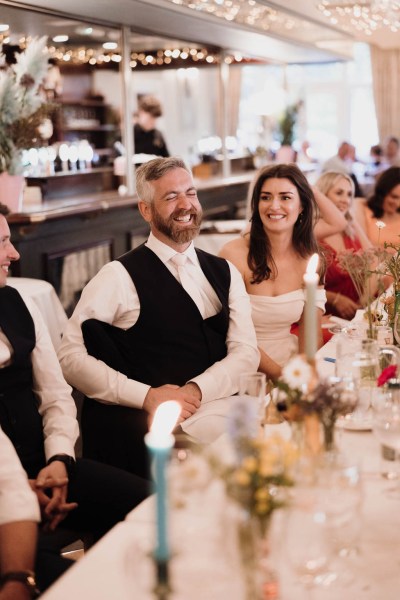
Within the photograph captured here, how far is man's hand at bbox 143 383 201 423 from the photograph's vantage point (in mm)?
2924

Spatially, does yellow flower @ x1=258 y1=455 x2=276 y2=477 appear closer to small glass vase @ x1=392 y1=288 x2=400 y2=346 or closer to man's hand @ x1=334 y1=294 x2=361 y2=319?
small glass vase @ x1=392 y1=288 x2=400 y2=346

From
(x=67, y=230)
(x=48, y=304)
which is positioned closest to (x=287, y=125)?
(x=67, y=230)

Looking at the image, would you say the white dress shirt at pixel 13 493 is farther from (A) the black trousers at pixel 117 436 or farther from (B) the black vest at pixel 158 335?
(B) the black vest at pixel 158 335

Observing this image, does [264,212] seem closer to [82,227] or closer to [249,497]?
[249,497]

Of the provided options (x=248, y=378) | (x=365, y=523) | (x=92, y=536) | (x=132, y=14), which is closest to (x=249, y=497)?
(x=365, y=523)

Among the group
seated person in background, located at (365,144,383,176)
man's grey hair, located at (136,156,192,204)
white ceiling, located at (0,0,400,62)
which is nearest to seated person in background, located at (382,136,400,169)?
seated person in background, located at (365,144,383,176)

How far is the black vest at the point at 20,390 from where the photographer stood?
8.16ft

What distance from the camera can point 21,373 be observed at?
2559mm

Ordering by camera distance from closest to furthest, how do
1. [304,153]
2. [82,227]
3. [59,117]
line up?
[82,227], [59,117], [304,153]

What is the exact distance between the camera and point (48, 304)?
5.13 meters

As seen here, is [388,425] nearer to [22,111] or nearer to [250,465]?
[250,465]

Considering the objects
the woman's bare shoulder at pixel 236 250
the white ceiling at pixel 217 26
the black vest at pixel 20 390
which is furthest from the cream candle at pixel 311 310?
the white ceiling at pixel 217 26

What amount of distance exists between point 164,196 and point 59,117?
353 inches

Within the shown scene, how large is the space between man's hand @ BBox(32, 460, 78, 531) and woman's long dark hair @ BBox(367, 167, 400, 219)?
4302 mm
